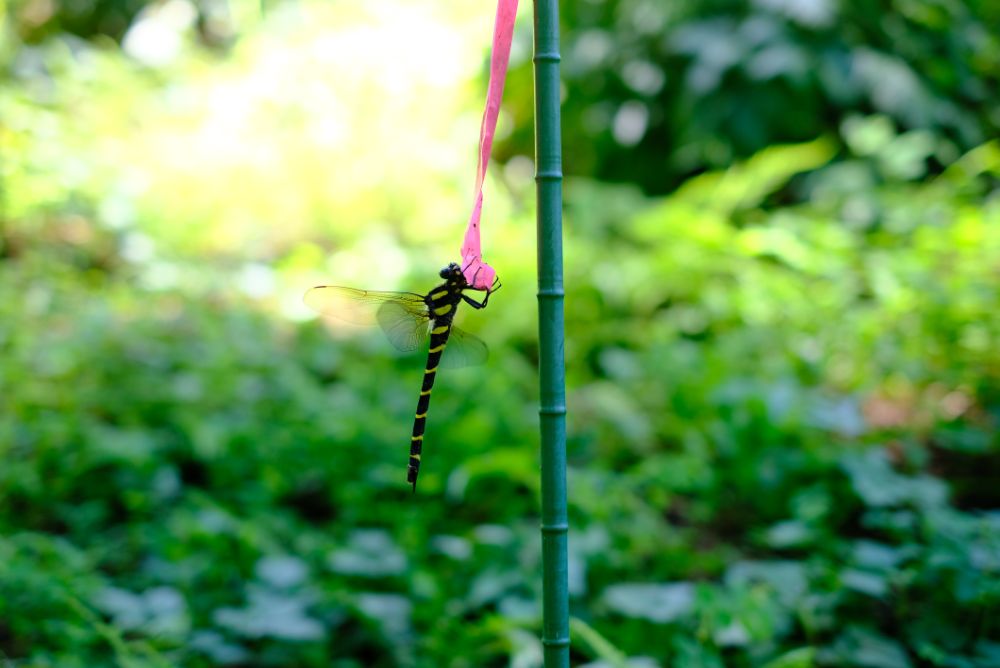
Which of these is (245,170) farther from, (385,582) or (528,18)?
(385,582)

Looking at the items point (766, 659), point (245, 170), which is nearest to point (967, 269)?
point (766, 659)

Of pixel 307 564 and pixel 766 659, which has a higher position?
pixel 307 564

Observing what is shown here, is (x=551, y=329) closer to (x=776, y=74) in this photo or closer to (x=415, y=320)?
(x=415, y=320)

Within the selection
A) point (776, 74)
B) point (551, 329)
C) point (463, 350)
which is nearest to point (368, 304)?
point (463, 350)

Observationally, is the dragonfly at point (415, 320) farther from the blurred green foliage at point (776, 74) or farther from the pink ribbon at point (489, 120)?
the blurred green foliage at point (776, 74)

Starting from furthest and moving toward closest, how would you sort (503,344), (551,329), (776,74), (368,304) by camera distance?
1. (776,74)
2. (503,344)
3. (368,304)
4. (551,329)

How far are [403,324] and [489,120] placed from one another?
42 cm

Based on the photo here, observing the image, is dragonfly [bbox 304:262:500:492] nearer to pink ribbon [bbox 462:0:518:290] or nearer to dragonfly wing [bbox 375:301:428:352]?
dragonfly wing [bbox 375:301:428:352]

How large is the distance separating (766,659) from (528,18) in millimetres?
3992

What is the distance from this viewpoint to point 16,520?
2.33 m

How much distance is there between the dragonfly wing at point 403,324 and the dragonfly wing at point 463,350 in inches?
1.9

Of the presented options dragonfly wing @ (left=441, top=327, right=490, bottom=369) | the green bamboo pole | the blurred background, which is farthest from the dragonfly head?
the blurred background

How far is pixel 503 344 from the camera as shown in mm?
3316

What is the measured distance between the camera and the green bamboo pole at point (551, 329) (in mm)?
966
